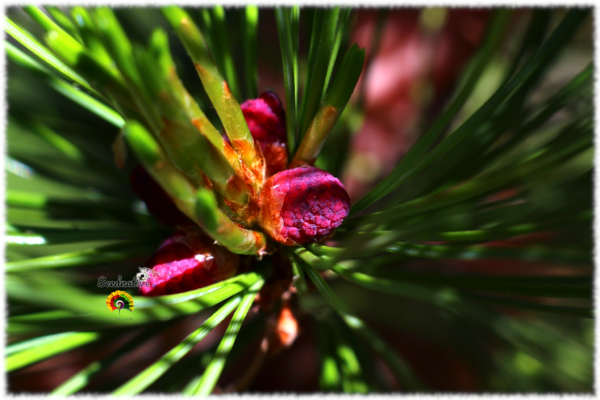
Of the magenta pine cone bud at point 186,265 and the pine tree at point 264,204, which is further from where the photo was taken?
the magenta pine cone bud at point 186,265

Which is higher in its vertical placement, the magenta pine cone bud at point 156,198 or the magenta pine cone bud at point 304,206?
the magenta pine cone bud at point 156,198

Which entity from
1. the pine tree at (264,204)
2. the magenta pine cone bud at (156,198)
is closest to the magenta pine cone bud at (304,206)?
the pine tree at (264,204)

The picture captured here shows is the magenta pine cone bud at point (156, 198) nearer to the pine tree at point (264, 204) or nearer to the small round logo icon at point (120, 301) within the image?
the pine tree at point (264, 204)

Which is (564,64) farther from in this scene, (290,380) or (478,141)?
(290,380)

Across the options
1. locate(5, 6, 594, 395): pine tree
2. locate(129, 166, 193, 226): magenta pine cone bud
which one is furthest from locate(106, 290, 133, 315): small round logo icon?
locate(129, 166, 193, 226): magenta pine cone bud

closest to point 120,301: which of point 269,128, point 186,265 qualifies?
point 186,265

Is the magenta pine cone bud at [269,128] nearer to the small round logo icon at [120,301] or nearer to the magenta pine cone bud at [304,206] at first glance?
the magenta pine cone bud at [304,206]
